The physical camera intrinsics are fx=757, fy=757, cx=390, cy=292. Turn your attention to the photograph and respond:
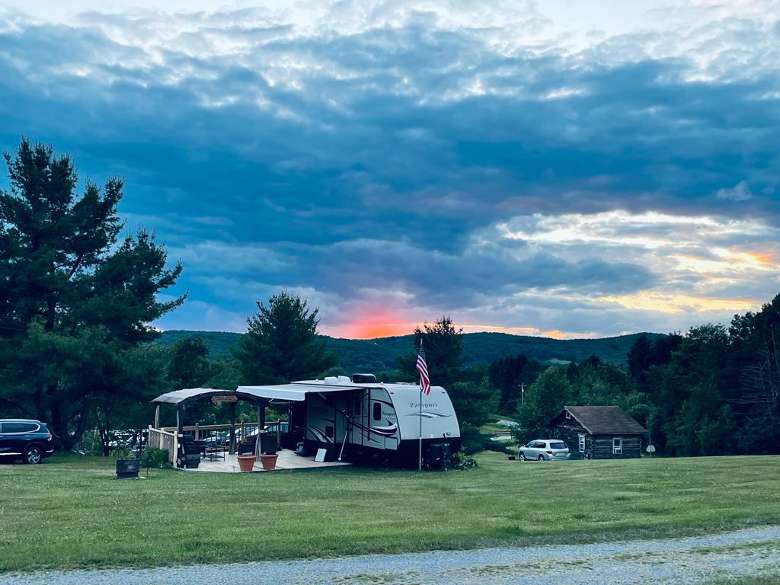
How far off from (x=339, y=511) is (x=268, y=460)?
11.7 metres

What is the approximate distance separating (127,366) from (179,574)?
25.9 metres

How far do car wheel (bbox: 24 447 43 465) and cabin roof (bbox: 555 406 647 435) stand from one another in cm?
4112

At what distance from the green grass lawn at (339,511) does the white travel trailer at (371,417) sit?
8.40ft

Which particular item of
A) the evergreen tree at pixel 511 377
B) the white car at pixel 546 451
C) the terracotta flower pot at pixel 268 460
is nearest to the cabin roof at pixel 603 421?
the white car at pixel 546 451

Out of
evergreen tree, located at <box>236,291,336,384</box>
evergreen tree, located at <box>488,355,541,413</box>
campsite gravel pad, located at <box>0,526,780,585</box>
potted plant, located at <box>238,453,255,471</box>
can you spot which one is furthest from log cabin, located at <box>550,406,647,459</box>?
evergreen tree, located at <box>488,355,541,413</box>

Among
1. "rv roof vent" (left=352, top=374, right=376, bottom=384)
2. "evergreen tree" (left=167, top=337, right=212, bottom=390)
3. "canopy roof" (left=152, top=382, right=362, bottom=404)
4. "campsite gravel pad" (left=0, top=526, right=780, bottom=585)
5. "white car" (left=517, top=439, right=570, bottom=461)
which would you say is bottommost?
"white car" (left=517, top=439, right=570, bottom=461)

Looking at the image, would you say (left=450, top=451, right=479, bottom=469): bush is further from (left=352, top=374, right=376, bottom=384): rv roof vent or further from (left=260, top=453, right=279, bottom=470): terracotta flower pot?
(left=260, top=453, right=279, bottom=470): terracotta flower pot

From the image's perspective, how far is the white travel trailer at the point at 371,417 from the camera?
26375 millimetres

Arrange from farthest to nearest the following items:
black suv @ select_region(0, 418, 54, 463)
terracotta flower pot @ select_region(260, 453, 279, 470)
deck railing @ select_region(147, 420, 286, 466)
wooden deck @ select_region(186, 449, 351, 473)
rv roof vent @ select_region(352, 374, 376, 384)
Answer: rv roof vent @ select_region(352, 374, 376, 384) → deck railing @ select_region(147, 420, 286, 466) → black suv @ select_region(0, 418, 54, 463) → wooden deck @ select_region(186, 449, 351, 473) → terracotta flower pot @ select_region(260, 453, 279, 470)

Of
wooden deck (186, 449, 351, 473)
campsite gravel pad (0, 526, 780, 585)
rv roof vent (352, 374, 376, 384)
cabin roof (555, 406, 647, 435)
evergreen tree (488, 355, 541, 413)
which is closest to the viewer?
campsite gravel pad (0, 526, 780, 585)

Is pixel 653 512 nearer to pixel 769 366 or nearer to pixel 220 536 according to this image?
pixel 220 536

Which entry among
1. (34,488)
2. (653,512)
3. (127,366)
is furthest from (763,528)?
(127,366)

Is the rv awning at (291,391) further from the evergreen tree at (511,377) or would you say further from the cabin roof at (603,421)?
the evergreen tree at (511,377)

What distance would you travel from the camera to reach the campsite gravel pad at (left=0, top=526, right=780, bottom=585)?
9484 millimetres
